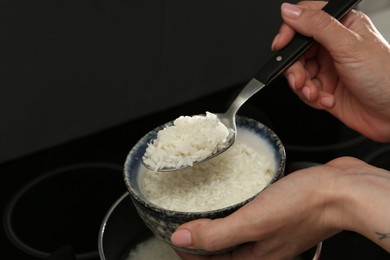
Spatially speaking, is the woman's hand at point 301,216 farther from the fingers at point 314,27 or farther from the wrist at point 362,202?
the fingers at point 314,27

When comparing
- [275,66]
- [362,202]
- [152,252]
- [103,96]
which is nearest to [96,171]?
[103,96]

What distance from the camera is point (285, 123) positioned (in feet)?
3.77

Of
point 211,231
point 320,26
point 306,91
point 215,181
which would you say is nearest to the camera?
point 211,231

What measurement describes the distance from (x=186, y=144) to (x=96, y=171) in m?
0.34

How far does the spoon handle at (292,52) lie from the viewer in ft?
2.74

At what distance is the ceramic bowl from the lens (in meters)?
0.65

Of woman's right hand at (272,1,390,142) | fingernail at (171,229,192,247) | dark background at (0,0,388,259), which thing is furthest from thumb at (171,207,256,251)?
woman's right hand at (272,1,390,142)

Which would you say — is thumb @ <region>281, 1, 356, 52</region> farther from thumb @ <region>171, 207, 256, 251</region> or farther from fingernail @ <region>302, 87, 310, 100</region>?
thumb @ <region>171, 207, 256, 251</region>

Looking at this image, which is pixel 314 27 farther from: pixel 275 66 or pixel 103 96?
pixel 103 96

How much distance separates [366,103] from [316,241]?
33 cm

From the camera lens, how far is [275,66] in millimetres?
838

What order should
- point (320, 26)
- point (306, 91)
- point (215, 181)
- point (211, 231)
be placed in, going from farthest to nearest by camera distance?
point (306, 91), point (320, 26), point (215, 181), point (211, 231)

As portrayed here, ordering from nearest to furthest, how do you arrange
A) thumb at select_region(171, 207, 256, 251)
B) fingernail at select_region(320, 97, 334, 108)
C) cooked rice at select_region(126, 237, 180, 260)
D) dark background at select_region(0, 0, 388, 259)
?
thumb at select_region(171, 207, 256, 251)
cooked rice at select_region(126, 237, 180, 260)
dark background at select_region(0, 0, 388, 259)
fingernail at select_region(320, 97, 334, 108)

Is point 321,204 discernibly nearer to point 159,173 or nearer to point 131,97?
point 159,173
